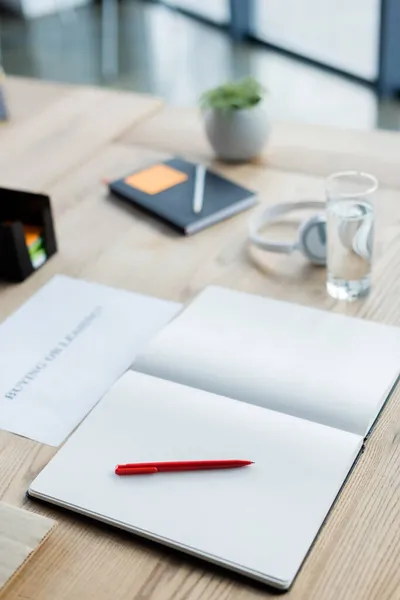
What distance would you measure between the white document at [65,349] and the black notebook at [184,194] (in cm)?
20

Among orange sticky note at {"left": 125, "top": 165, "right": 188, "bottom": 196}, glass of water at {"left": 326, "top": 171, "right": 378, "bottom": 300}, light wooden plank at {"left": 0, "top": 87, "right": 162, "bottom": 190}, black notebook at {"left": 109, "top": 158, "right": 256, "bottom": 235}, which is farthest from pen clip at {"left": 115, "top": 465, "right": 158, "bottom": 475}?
light wooden plank at {"left": 0, "top": 87, "right": 162, "bottom": 190}

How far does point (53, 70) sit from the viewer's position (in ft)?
13.6

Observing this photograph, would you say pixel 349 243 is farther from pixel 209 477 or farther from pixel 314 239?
pixel 209 477

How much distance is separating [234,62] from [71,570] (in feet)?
11.8

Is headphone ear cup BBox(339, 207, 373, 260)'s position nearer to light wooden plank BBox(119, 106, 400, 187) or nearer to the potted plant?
light wooden plank BBox(119, 106, 400, 187)

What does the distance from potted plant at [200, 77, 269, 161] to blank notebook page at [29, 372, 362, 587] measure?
2.02 ft

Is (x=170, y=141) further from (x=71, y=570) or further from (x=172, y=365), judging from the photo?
(x=71, y=570)

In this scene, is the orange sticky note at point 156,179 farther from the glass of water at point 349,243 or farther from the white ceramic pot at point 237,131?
the glass of water at point 349,243

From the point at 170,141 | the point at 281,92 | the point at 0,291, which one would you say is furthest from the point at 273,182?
the point at 281,92

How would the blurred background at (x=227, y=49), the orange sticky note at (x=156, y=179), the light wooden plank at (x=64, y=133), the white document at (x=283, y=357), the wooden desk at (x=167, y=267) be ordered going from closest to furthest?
the wooden desk at (x=167, y=267), the white document at (x=283, y=357), the orange sticky note at (x=156, y=179), the light wooden plank at (x=64, y=133), the blurred background at (x=227, y=49)

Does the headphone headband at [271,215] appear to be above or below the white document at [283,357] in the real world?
below

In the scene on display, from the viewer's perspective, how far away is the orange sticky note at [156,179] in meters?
1.33

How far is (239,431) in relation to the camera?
32.4 inches

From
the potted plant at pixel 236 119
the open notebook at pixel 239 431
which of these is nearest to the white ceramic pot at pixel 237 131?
the potted plant at pixel 236 119
